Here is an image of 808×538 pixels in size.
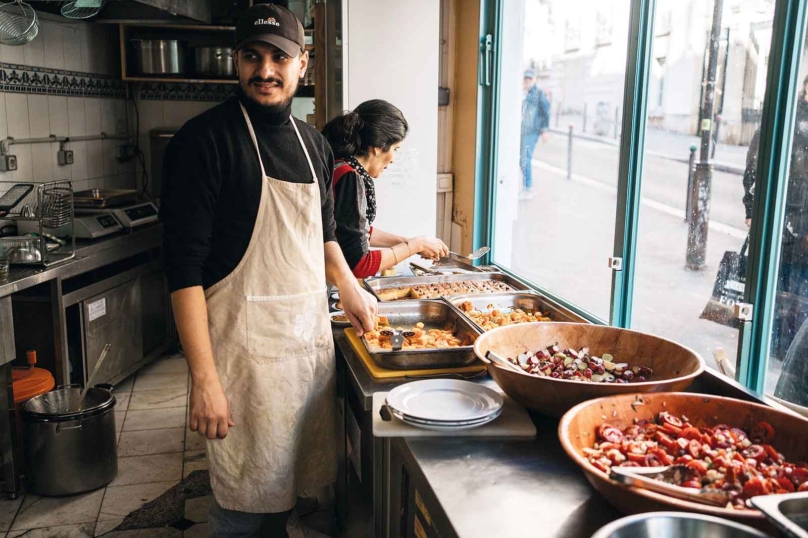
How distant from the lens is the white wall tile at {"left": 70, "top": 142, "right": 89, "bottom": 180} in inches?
205

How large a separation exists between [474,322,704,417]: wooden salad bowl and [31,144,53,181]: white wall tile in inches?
152

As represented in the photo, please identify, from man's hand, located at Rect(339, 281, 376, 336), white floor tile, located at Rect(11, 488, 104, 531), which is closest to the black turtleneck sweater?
man's hand, located at Rect(339, 281, 376, 336)

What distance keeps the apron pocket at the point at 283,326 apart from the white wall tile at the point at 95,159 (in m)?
3.98

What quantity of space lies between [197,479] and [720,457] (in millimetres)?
2746

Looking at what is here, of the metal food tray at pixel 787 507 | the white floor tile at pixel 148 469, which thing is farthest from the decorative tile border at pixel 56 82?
the metal food tray at pixel 787 507

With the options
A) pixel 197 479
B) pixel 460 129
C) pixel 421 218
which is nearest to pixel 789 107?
pixel 421 218

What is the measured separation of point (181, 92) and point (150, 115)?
1.07ft

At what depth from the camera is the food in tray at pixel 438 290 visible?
2990 millimetres

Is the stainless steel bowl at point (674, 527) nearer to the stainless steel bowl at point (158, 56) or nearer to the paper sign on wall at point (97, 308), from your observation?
the paper sign on wall at point (97, 308)

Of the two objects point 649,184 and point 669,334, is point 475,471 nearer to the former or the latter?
point 669,334

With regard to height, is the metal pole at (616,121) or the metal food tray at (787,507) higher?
the metal pole at (616,121)

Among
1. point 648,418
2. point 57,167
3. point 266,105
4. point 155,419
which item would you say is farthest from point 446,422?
point 57,167

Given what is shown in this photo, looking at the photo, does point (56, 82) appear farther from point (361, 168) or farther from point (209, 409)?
point (209, 409)

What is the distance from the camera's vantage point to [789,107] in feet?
5.90
